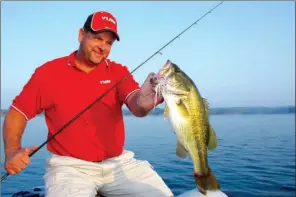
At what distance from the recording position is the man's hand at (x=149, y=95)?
400 centimetres

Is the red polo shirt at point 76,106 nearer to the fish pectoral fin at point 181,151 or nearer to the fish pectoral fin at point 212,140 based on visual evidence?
the fish pectoral fin at point 181,151

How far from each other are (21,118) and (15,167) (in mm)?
1119

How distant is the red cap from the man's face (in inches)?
3.7

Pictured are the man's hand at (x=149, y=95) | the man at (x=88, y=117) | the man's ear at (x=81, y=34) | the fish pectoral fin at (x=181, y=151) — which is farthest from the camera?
the man's ear at (x=81, y=34)

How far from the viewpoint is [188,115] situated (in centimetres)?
367

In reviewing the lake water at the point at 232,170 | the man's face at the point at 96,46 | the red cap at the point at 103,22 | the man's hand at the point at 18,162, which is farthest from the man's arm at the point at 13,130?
the lake water at the point at 232,170

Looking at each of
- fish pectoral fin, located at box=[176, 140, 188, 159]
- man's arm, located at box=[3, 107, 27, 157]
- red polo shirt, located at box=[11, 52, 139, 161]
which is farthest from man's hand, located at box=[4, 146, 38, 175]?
fish pectoral fin, located at box=[176, 140, 188, 159]

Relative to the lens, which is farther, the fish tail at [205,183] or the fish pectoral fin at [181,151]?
the fish pectoral fin at [181,151]

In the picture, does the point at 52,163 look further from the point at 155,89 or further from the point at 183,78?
the point at 183,78

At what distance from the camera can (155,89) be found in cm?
388

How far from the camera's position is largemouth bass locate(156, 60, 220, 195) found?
3.68m

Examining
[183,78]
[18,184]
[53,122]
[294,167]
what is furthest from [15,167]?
[294,167]

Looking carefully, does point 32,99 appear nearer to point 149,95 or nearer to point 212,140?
point 149,95

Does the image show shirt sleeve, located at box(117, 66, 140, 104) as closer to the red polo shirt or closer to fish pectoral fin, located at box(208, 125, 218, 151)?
the red polo shirt
